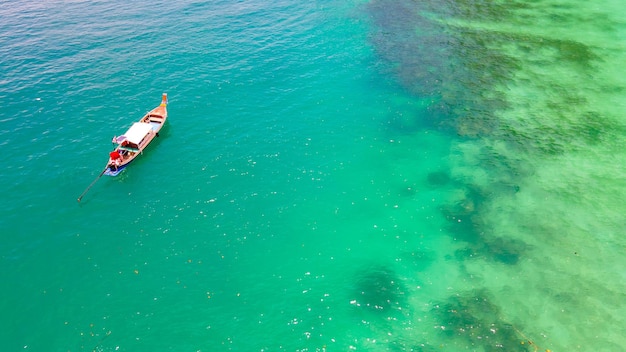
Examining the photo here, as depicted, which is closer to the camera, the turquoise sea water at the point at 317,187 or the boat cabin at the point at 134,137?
the turquoise sea water at the point at 317,187

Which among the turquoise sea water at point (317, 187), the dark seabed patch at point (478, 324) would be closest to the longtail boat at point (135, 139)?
the turquoise sea water at point (317, 187)

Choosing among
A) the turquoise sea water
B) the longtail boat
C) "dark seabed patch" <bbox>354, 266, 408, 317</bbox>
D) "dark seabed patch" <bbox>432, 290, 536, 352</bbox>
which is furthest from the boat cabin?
"dark seabed patch" <bbox>432, 290, 536, 352</bbox>

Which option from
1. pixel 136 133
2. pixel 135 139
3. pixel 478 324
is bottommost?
pixel 478 324

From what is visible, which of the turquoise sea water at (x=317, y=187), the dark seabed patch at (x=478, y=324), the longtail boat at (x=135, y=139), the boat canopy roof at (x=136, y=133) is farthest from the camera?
the boat canopy roof at (x=136, y=133)

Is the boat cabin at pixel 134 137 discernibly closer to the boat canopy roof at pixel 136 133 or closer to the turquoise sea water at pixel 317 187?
the boat canopy roof at pixel 136 133

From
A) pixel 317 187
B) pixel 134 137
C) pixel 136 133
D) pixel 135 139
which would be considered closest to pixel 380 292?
pixel 317 187

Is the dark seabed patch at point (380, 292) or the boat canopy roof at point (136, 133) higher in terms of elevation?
the boat canopy roof at point (136, 133)

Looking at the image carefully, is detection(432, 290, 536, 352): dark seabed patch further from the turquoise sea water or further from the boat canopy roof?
the boat canopy roof

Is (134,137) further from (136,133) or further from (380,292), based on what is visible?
(380,292)
